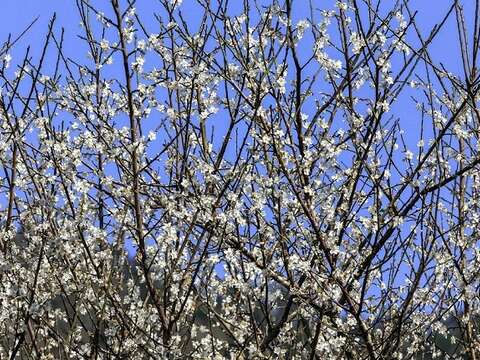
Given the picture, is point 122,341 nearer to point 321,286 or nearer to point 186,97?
point 321,286

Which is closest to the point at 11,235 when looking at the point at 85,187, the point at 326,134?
the point at 85,187

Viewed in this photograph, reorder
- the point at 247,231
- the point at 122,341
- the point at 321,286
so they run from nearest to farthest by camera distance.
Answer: the point at 321,286
the point at 122,341
the point at 247,231

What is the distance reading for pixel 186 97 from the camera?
5.69m

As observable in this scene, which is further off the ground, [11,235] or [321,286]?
[11,235]

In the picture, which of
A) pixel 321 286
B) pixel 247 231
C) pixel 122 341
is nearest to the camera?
pixel 321 286

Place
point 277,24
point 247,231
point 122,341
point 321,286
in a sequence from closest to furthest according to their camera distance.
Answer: point 321,286 → point 122,341 → point 247,231 → point 277,24

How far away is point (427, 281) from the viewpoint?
5.21 meters

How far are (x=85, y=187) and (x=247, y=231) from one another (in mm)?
1278

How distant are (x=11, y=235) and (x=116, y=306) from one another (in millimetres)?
1047

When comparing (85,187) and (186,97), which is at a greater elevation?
(186,97)

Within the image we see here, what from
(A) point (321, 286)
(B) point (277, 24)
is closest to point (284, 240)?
(A) point (321, 286)

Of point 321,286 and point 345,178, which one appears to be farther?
point 345,178

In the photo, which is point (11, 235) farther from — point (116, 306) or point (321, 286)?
point (321, 286)

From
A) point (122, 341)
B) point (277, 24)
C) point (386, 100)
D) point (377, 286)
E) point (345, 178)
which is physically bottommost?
point (122, 341)
